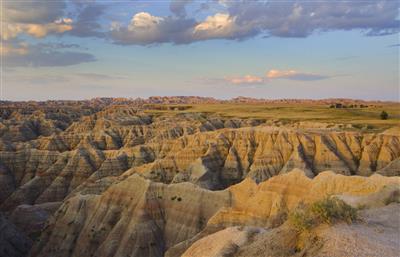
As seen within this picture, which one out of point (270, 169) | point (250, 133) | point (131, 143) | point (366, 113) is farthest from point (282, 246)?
point (366, 113)

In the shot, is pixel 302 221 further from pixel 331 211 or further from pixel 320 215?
pixel 331 211

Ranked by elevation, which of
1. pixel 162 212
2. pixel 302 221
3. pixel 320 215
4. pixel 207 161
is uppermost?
pixel 320 215

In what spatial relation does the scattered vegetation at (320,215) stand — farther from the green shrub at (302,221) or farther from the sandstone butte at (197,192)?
the sandstone butte at (197,192)

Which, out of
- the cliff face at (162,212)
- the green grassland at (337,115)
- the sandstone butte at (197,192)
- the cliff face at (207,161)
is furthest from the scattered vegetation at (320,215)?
the green grassland at (337,115)

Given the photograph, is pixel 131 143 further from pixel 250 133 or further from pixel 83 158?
pixel 250 133

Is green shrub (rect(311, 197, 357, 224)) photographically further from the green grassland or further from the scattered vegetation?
the green grassland

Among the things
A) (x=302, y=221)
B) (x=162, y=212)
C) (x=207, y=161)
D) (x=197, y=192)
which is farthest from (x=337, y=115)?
(x=302, y=221)

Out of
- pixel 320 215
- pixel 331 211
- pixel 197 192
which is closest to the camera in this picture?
pixel 320 215
